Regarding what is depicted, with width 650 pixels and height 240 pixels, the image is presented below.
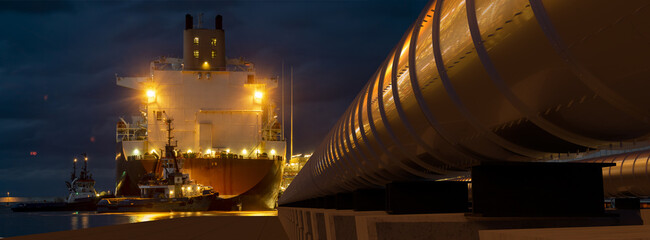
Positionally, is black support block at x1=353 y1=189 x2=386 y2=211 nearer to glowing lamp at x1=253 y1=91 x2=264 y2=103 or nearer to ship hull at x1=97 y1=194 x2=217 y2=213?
ship hull at x1=97 y1=194 x2=217 y2=213

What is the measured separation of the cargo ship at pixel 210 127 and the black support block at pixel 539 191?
66184 mm

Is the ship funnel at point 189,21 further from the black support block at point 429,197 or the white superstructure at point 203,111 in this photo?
the black support block at point 429,197

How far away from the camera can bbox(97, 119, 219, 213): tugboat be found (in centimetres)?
6944

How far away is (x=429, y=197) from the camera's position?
764 centimetres

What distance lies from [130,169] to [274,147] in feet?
47.5

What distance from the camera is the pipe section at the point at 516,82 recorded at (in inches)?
106

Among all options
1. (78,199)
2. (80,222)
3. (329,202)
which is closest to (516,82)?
(329,202)

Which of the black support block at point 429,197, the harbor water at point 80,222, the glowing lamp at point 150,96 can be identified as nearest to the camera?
the black support block at point 429,197

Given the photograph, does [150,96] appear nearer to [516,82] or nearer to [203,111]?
[203,111]

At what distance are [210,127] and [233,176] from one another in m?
5.20

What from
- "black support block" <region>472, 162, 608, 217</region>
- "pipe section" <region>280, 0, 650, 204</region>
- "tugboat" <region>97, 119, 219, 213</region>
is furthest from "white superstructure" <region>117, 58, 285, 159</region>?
"black support block" <region>472, 162, 608, 217</region>

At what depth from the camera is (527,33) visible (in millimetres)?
3062

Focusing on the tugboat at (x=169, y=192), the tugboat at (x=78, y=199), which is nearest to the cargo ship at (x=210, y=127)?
the tugboat at (x=169, y=192)

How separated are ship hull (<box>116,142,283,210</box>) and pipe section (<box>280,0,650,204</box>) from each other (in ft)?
215
